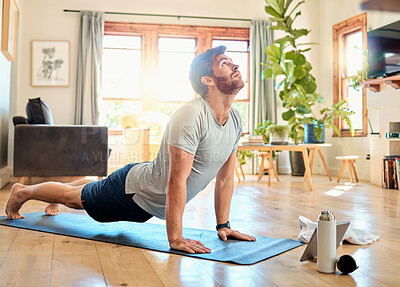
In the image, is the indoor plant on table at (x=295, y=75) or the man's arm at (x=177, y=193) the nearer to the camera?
the man's arm at (x=177, y=193)

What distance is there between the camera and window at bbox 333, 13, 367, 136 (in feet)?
20.4

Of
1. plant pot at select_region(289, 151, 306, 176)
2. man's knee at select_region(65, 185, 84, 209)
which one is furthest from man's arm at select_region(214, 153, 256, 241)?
plant pot at select_region(289, 151, 306, 176)

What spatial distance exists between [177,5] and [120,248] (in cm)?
576

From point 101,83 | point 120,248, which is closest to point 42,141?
point 101,83

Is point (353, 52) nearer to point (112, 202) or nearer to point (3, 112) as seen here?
point (3, 112)

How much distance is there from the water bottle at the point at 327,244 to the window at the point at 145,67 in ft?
18.0

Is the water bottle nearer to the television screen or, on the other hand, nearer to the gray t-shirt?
the gray t-shirt

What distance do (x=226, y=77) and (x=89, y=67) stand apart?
17.0 feet

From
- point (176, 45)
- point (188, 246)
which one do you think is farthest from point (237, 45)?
point (188, 246)

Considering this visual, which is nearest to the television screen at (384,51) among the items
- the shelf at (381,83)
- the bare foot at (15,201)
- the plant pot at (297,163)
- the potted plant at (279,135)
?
the shelf at (381,83)

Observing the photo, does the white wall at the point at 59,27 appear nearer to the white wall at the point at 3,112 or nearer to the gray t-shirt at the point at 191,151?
the white wall at the point at 3,112

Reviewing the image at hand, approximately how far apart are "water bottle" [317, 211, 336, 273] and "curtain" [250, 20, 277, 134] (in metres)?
5.56

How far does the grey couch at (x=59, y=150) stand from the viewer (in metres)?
4.54

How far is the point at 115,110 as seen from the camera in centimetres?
695
